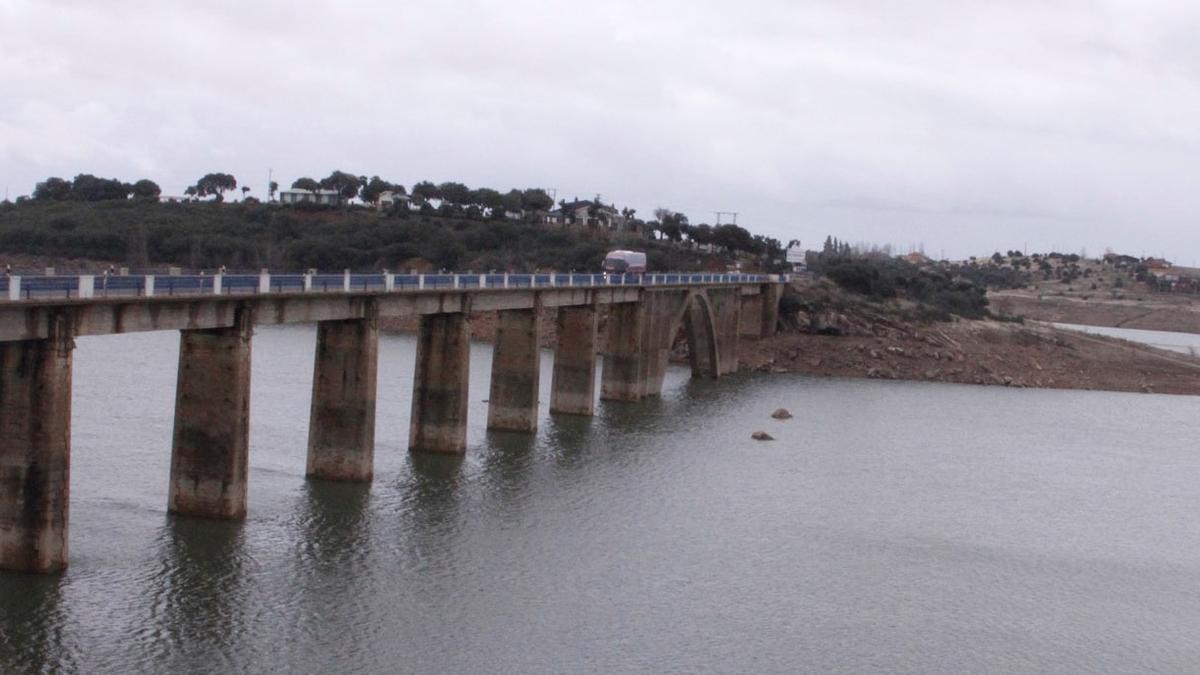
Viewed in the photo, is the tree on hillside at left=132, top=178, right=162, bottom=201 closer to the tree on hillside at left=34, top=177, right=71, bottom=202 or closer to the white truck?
the tree on hillside at left=34, top=177, right=71, bottom=202

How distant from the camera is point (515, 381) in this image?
205 feet

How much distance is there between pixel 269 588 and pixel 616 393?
47.0 metres

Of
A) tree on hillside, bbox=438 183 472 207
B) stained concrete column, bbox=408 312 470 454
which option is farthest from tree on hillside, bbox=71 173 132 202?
stained concrete column, bbox=408 312 470 454

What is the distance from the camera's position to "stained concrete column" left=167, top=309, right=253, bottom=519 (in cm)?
3853

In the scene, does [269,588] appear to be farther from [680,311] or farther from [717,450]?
[680,311]

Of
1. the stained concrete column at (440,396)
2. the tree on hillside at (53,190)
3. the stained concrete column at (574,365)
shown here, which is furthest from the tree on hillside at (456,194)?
the stained concrete column at (440,396)

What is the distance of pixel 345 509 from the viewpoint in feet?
141

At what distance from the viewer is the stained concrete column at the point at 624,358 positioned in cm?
7988

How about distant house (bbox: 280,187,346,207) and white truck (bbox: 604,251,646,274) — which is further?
distant house (bbox: 280,187,346,207)

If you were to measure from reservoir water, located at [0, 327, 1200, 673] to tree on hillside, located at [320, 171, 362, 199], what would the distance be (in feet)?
430

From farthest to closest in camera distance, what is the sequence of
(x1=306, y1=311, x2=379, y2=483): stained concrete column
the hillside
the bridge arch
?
1. the hillside
2. the bridge arch
3. (x1=306, y1=311, x2=379, y2=483): stained concrete column

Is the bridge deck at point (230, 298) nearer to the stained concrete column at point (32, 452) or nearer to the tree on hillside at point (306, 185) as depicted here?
the stained concrete column at point (32, 452)

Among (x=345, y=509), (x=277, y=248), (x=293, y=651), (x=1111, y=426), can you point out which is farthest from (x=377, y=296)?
(x=277, y=248)

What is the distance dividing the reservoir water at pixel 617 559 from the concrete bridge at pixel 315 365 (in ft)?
4.33
